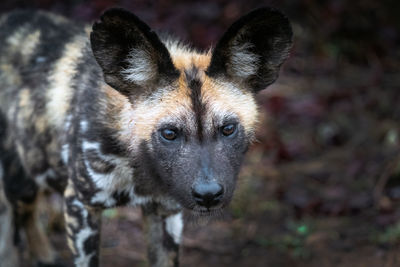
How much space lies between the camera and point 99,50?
2533 millimetres

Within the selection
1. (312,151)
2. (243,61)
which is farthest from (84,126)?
(312,151)

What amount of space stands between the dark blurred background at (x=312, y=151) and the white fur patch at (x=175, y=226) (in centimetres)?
54

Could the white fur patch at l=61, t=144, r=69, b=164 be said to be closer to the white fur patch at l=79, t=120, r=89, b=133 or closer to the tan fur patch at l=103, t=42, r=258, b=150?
the white fur patch at l=79, t=120, r=89, b=133

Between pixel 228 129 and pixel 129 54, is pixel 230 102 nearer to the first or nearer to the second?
pixel 228 129

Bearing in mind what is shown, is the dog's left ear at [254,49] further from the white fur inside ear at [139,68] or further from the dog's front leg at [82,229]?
the dog's front leg at [82,229]

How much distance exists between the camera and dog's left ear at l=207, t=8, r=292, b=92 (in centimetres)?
254

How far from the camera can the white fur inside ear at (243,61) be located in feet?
8.64

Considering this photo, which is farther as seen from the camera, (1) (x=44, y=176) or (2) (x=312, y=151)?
(2) (x=312, y=151)

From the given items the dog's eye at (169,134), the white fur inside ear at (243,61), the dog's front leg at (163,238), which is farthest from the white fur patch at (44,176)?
the white fur inside ear at (243,61)

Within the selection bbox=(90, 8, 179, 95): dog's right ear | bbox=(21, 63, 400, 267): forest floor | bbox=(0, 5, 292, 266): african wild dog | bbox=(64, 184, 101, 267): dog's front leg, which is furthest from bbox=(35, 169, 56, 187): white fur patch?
bbox=(90, 8, 179, 95): dog's right ear

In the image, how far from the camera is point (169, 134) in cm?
256

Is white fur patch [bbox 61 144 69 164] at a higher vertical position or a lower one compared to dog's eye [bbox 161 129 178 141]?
lower

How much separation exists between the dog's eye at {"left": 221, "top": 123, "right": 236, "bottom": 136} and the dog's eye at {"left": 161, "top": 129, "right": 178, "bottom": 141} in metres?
0.20

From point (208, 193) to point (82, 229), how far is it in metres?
0.90
